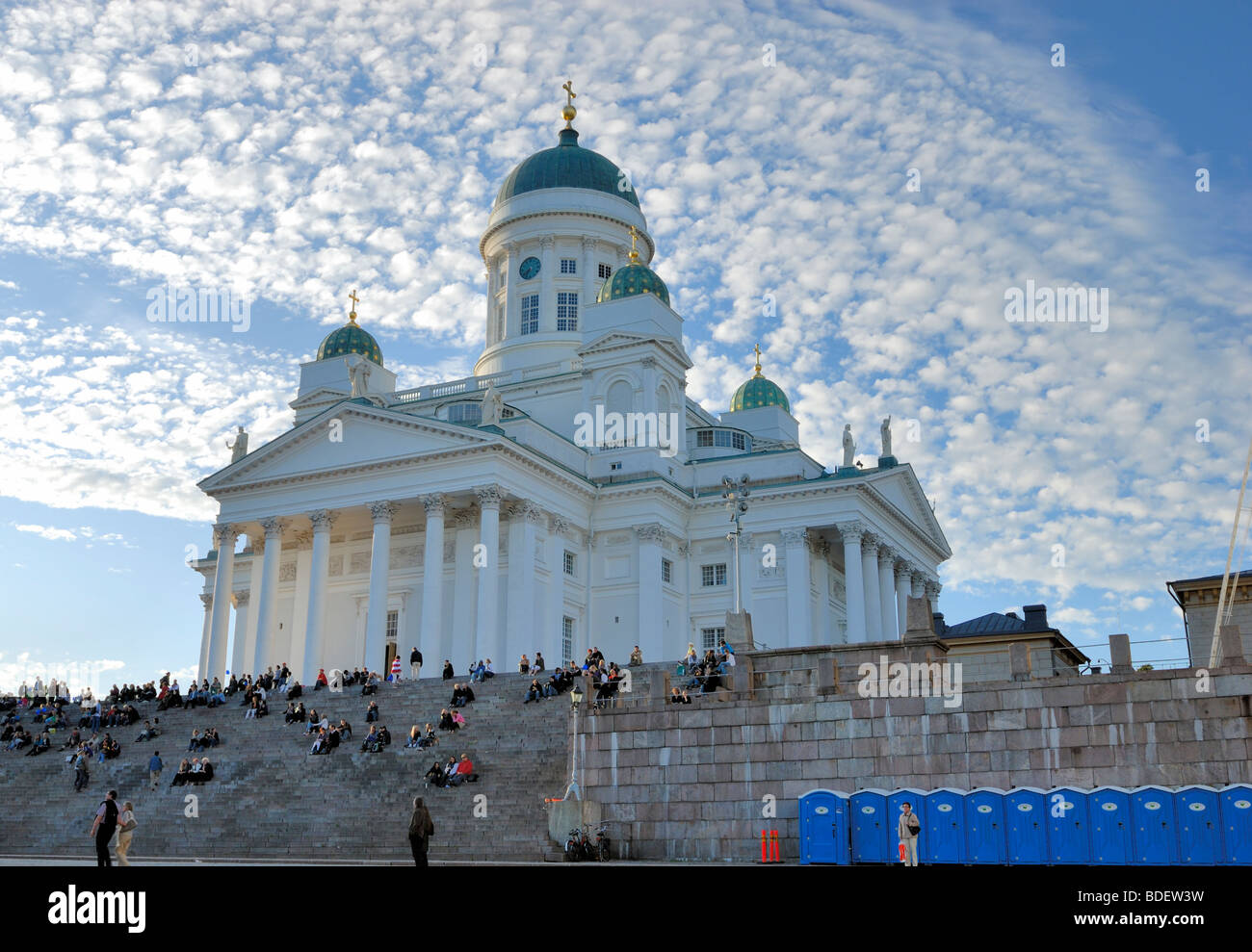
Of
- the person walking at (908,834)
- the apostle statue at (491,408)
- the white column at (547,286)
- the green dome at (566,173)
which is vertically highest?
the green dome at (566,173)

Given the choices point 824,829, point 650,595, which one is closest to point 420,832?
point 824,829

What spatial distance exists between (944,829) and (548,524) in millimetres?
27876

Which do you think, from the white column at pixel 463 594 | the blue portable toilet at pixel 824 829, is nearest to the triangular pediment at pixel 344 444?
the white column at pixel 463 594

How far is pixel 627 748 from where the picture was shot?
95.3 feet

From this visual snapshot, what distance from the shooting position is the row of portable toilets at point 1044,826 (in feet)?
71.4

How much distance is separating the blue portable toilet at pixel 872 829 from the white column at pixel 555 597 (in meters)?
24.2

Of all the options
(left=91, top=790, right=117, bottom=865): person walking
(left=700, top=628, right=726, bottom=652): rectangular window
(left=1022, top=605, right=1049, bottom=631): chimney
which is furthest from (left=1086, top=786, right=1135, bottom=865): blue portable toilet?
(left=700, top=628, right=726, bottom=652): rectangular window

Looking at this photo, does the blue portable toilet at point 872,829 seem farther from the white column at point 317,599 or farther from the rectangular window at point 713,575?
the rectangular window at point 713,575

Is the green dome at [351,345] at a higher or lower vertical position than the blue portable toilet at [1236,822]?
higher

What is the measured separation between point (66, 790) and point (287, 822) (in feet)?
Result: 26.8

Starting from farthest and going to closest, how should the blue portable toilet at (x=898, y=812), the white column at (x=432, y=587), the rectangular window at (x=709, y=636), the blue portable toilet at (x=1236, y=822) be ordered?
the rectangular window at (x=709, y=636) < the white column at (x=432, y=587) < the blue portable toilet at (x=898, y=812) < the blue portable toilet at (x=1236, y=822)

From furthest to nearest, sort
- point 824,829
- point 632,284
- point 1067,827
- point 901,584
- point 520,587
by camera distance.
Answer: point 901,584 < point 632,284 < point 520,587 < point 824,829 < point 1067,827

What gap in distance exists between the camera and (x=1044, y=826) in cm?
2286

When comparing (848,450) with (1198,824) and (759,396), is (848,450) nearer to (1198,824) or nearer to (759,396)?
(759,396)
